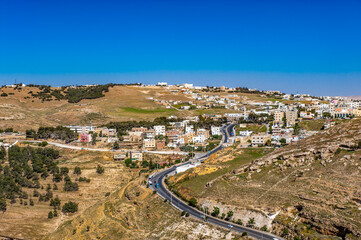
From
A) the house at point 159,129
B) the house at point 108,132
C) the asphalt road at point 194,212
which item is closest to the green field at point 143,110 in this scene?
the house at point 108,132

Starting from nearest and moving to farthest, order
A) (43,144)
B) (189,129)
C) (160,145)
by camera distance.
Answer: (160,145) < (43,144) < (189,129)

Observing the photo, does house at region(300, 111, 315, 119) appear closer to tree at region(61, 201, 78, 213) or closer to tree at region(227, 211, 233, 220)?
tree at region(61, 201, 78, 213)

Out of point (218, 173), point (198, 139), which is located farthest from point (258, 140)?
point (218, 173)

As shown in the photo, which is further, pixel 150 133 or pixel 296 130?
pixel 150 133

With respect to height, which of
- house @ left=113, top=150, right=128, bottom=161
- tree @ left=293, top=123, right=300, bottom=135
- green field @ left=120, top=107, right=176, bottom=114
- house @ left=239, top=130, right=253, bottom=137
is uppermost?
green field @ left=120, top=107, right=176, bottom=114

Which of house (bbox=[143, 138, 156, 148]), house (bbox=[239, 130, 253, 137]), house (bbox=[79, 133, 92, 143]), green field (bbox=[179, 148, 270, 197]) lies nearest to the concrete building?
house (bbox=[239, 130, 253, 137])

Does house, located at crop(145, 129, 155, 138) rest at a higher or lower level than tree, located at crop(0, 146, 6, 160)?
higher

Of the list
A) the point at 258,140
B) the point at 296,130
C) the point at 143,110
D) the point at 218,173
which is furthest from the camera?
the point at 143,110

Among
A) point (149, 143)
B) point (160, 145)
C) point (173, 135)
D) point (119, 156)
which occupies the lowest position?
point (119, 156)

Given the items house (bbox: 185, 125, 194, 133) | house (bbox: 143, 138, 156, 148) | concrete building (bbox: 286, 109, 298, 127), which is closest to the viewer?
house (bbox: 143, 138, 156, 148)

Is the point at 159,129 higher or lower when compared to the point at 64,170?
higher

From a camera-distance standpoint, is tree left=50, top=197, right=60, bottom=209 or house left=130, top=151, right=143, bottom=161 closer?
tree left=50, top=197, right=60, bottom=209

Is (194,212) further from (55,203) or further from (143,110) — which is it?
(143,110)
